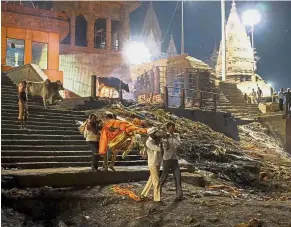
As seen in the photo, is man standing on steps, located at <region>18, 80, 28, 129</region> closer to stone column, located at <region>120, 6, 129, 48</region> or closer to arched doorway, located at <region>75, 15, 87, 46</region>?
arched doorway, located at <region>75, 15, 87, 46</region>

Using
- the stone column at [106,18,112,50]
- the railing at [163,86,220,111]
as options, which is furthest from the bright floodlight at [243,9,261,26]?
the stone column at [106,18,112,50]

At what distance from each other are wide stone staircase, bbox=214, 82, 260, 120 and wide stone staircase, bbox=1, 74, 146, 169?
1385 centimetres

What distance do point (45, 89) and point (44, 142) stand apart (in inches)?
208

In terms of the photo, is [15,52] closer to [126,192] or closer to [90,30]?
[90,30]

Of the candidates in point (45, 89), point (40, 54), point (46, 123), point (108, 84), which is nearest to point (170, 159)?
point (46, 123)

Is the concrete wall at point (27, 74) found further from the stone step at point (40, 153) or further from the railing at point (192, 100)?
the stone step at point (40, 153)

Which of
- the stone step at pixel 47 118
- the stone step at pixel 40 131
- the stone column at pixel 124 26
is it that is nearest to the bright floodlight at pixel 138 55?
the stone column at pixel 124 26

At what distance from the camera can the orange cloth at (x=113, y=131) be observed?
371 inches

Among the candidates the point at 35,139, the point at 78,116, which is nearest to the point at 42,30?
the point at 78,116

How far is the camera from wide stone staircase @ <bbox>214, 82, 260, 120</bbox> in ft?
83.7

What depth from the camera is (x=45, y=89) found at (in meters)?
16.3

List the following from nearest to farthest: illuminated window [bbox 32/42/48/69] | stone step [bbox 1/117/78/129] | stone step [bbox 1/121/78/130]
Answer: stone step [bbox 1/121/78/130] < stone step [bbox 1/117/78/129] < illuminated window [bbox 32/42/48/69]

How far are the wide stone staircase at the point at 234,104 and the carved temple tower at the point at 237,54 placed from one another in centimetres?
1101

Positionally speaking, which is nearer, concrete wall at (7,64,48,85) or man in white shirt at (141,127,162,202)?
man in white shirt at (141,127,162,202)
